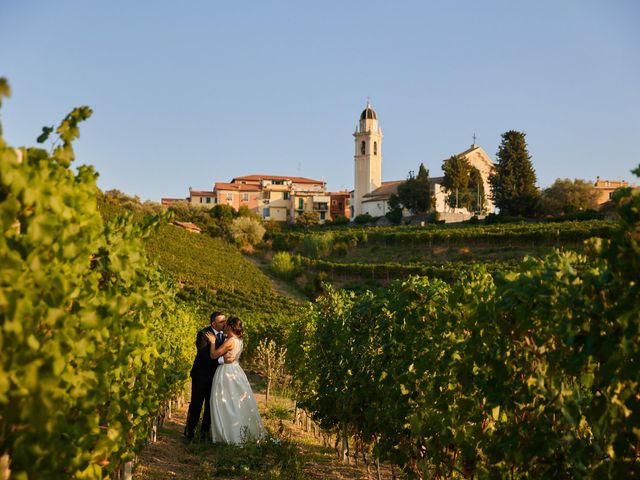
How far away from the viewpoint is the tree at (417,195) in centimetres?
7206

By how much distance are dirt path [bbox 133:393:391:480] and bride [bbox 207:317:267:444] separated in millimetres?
249

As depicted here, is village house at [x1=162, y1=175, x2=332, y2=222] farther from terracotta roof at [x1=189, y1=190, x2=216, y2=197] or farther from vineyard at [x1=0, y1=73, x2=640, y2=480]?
vineyard at [x1=0, y1=73, x2=640, y2=480]

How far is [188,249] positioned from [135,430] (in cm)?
5284

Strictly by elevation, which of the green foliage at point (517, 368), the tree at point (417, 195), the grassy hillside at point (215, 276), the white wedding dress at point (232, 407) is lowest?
the white wedding dress at point (232, 407)

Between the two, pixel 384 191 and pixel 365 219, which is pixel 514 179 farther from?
pixel 384 191

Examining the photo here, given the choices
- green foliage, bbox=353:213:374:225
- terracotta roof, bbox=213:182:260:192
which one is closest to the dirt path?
green foliage, bbox=353:213:374:225

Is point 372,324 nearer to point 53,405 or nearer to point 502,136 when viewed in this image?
point 53,405

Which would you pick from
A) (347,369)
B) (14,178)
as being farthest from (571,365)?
(347,369)

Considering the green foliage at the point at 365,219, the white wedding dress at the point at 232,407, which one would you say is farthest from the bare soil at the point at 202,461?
the green foliage at the point at 365,219

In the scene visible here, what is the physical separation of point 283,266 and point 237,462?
48.7 metres

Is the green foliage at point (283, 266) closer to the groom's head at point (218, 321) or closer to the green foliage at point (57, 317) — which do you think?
the groom's head at point (218, 321)

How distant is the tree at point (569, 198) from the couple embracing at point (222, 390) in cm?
5416

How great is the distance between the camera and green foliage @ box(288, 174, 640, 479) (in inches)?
123

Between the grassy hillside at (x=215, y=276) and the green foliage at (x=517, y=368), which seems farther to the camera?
the grassy hillside at (x=215, y=276)
